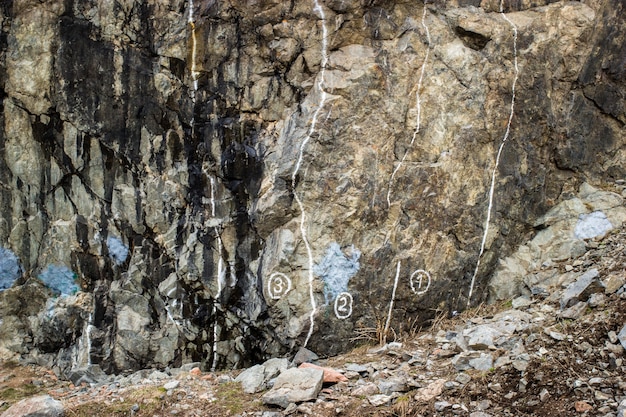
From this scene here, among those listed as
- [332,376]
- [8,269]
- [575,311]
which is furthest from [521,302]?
[8,269]

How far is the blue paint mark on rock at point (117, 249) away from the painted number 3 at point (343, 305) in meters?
2.56

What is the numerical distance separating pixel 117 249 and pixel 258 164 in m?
1.97

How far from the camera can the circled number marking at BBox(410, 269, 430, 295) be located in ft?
21.9

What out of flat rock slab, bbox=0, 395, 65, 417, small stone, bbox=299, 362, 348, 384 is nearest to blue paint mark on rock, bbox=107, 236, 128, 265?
flat rock slab, bbox=0, 395, 65, 417

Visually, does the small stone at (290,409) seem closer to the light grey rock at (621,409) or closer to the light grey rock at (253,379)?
the light grey rock at (253,379)

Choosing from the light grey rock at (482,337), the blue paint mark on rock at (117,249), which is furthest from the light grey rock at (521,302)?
the blue paint mark on rock at (117,249)

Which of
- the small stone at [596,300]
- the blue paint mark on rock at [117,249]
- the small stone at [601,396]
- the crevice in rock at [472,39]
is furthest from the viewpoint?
the blue paint mark on rock at [117,249]

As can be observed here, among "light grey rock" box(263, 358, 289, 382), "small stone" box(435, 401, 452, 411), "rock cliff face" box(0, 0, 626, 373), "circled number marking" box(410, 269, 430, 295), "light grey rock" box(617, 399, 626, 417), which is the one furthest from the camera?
"circled number marking" box(410, 269, 430, 295)

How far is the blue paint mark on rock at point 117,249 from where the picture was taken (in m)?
7.00

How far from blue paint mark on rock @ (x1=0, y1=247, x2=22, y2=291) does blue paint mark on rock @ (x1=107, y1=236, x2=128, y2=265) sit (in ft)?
3.77

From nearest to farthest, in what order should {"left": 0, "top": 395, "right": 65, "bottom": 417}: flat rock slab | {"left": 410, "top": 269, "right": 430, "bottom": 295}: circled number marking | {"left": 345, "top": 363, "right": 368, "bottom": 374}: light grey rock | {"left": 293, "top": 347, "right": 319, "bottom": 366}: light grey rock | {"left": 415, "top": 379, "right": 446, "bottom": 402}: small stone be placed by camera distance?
{"left": 415, "top": 379, "right": 446, "bottom": 402}: small stone → {"left": 0, "top": 395, "right": 65, "bottom": 417}: flat rock slab → {"left": 345, "top": 363, "right": 368, "bottom": 374}: light grey rock → {"left": 293, "top": 347, "right": 319, "bottom": 366}: light grey rock → {"left": 410, "top": 269, "right": 430, "bottom": 295}: circled number marking

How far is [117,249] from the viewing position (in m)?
7.02

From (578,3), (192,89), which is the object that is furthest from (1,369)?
(578,3)

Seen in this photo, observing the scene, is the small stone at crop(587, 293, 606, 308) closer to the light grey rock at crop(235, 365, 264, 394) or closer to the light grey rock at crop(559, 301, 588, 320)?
the light grey rock at crop(559, 301, 588, 320)
